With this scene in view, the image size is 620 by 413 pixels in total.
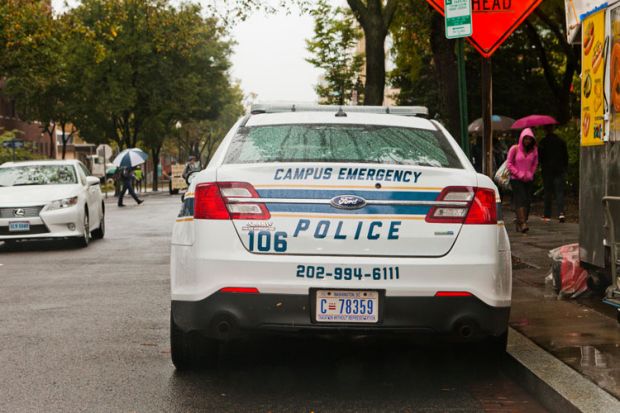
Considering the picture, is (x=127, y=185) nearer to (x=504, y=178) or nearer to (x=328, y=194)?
(x=504, y=178)

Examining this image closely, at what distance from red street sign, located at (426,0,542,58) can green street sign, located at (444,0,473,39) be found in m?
0.55

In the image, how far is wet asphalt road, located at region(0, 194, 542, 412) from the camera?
553 centimetres

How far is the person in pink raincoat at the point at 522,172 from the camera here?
52.2ft

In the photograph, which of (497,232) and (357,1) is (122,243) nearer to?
(357,1)

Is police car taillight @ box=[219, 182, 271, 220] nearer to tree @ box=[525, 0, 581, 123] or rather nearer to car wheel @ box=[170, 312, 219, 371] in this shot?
car wheel @ box=[170, 312, 219, 371]

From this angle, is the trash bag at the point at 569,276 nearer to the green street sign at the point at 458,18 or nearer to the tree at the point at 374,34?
the green street sign at the point at 458,18

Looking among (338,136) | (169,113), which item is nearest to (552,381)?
(338,136)

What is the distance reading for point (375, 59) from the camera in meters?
23.8

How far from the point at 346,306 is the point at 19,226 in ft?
36.8

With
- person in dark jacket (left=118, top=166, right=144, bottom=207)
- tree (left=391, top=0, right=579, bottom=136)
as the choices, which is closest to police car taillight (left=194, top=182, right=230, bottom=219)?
tree (left=391, top=0, right=579, bottom=136)

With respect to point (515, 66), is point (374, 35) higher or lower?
lower

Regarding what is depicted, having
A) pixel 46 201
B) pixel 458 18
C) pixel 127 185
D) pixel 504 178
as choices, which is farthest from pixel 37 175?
pixel 127 185

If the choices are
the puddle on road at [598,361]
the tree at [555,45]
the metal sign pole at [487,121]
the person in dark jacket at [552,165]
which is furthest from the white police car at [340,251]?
the tree at [555,45]

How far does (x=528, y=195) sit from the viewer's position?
16.3 metres
